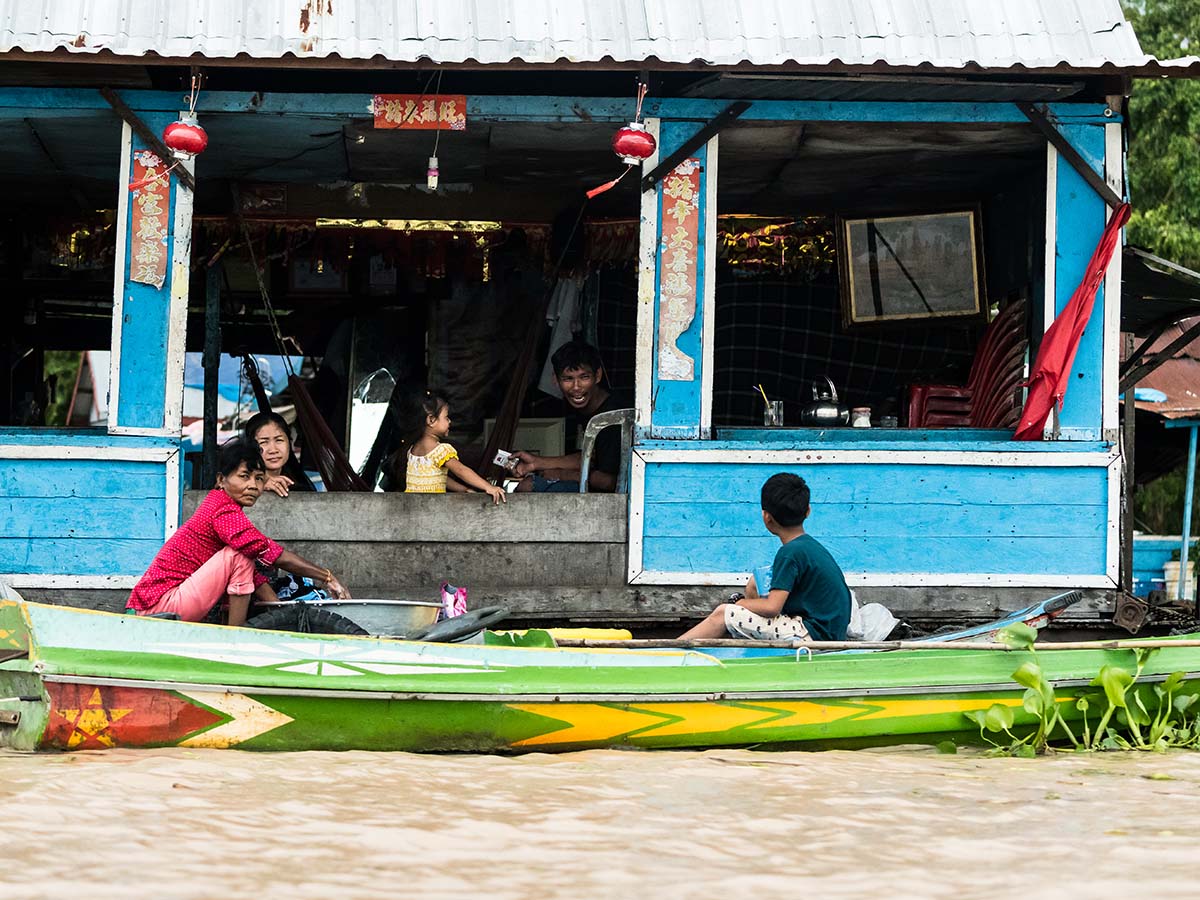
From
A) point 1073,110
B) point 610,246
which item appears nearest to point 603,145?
point 610,246

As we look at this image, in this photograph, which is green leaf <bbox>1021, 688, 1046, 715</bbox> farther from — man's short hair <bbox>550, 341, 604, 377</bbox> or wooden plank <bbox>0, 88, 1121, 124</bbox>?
man's short hair <bbox>550, 341, 604, 377</bbox>

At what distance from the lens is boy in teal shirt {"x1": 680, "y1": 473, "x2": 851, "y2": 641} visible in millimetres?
6004

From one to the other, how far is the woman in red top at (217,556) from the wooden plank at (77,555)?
773mm

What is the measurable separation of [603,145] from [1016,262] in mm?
2374

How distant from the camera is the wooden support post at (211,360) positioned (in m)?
8.84

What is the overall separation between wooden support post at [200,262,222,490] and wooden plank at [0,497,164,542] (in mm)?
1850

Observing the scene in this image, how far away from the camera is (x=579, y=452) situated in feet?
26.4

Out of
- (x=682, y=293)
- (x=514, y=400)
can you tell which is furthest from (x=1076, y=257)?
(x=514, y=400)

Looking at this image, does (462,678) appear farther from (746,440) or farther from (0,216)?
(0,216)

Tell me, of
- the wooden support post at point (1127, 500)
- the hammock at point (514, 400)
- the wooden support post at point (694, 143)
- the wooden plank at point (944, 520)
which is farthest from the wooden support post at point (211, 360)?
the wooden support post at point (1127, 500)

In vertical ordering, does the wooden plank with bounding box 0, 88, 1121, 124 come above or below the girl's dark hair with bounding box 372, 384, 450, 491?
above

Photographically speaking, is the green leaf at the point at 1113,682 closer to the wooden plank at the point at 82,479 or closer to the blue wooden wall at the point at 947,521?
the blue wooden wall at the point at 947,521

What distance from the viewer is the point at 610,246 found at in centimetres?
879

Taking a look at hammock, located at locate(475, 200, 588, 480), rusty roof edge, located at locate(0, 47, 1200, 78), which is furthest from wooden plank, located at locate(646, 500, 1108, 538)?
rusty roof edge, located at locate(0, 47, 1200, 78)
